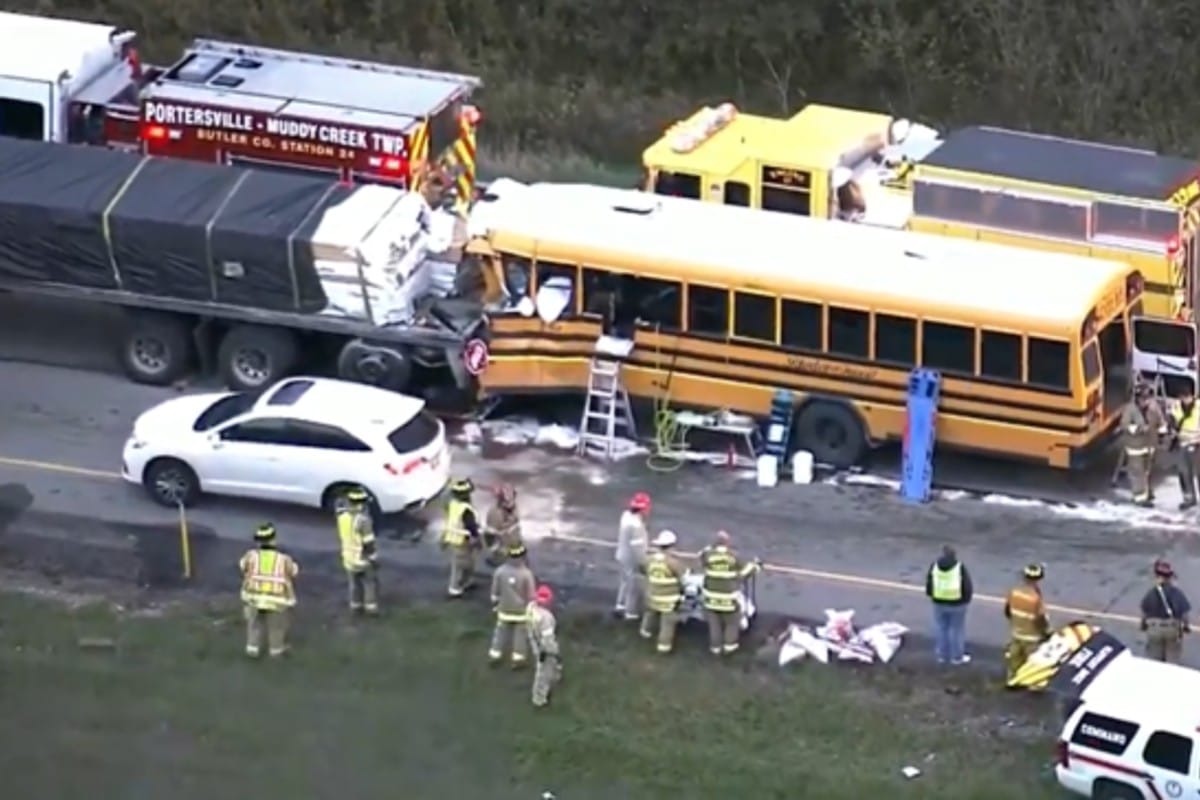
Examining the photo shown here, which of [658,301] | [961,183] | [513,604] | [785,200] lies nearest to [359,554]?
[513,604]

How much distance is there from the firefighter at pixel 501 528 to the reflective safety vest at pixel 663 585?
147 centimetres

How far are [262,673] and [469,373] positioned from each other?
5.53 meters

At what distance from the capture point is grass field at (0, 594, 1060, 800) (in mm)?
25766

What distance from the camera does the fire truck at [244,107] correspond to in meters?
34.3

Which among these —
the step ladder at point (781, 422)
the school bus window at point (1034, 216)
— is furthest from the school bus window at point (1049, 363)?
the school bus window at point (1034, 216)

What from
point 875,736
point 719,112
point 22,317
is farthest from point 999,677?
point 22,317

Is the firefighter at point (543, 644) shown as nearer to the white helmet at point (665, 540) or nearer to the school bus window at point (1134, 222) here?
the white helmet at point (665, 540)

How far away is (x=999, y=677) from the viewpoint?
27312 millimetres

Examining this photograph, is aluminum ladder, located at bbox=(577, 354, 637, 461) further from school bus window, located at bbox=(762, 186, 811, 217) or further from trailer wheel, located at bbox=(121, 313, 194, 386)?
trailer wheel, located at bbox=(121, 313, 194, 386)

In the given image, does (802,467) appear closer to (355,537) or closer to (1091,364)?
(1091,364)

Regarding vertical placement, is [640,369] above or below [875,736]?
above

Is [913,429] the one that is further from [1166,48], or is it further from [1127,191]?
[1166,48]

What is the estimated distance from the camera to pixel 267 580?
2738 cm

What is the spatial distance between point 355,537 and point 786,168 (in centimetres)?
829
